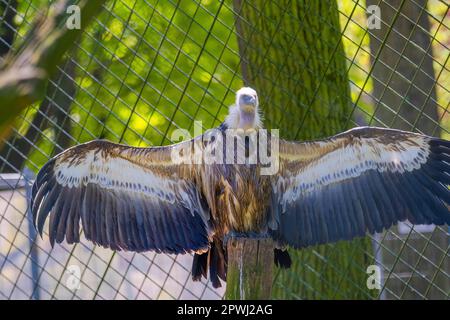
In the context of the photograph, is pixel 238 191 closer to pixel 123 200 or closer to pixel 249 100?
pixel 249 100

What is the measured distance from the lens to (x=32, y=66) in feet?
5.61

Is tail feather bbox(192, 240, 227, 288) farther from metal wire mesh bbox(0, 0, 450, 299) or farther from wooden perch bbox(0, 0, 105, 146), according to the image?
wooden perch bbox(0, 0, 105, 146)

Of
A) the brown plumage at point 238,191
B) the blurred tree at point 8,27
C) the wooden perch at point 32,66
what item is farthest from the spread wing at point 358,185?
the wooden perch at point 32,66

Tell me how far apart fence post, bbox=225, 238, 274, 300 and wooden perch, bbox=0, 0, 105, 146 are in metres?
2.87

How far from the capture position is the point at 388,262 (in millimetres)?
7734

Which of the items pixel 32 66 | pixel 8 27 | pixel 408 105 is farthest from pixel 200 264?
pixel 32 66

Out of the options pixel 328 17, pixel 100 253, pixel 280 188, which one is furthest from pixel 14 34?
pixel 280 188

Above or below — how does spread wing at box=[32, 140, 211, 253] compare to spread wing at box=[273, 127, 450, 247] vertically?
below

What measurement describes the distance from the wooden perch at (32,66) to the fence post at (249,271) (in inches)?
113

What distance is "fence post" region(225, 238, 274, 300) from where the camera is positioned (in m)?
4.51

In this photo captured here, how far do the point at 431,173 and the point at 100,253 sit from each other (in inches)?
135

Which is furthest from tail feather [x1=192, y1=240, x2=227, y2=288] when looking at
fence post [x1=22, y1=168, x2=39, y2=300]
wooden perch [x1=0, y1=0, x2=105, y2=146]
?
wooden perch [x1=0, y1=0, x2=105, y2=146]

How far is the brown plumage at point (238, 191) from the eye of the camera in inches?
190
